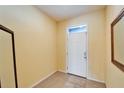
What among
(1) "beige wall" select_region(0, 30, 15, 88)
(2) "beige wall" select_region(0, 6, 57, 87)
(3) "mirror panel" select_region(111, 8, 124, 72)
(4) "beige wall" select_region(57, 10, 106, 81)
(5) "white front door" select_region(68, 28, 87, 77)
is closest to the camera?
(3) "mirror panel" select_region(111, 8, 124, 72)

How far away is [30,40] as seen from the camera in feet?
9.88

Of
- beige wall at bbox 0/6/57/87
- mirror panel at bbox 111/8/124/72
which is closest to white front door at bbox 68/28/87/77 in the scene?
beige wall at bbox 0/6/57/87

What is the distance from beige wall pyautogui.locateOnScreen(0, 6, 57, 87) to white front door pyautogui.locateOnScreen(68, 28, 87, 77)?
0.76 meters

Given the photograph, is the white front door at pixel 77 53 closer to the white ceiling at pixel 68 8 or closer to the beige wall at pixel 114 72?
the white ceiling at pixel 68 8

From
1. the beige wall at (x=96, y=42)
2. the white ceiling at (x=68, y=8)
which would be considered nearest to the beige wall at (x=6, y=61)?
the white ceiling at (x=68, y=8)

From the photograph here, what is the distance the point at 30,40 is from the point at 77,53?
186 cm

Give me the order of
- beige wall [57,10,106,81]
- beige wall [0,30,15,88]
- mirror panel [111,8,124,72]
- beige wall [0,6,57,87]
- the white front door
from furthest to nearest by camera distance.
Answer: the white front door → beige wall [57,10,106,81] → beige wall [0,6,57,87] → beige wall [0,30,15,88] → mirror panel [111,8,124,72]

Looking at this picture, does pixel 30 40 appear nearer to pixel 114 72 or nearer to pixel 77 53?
pixel 77 53

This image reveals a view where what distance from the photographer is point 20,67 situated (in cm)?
257

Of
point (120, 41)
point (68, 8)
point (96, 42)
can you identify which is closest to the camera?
point (120, 41)

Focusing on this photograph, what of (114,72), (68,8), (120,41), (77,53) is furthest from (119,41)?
(77,53)

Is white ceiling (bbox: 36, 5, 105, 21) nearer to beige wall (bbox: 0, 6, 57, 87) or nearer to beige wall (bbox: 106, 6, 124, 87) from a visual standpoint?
beige wall (bbox: 0, 6, 57, 87)

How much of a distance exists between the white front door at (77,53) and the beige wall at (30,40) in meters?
0.76

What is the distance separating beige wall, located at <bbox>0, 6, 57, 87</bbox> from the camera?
2443 mm
